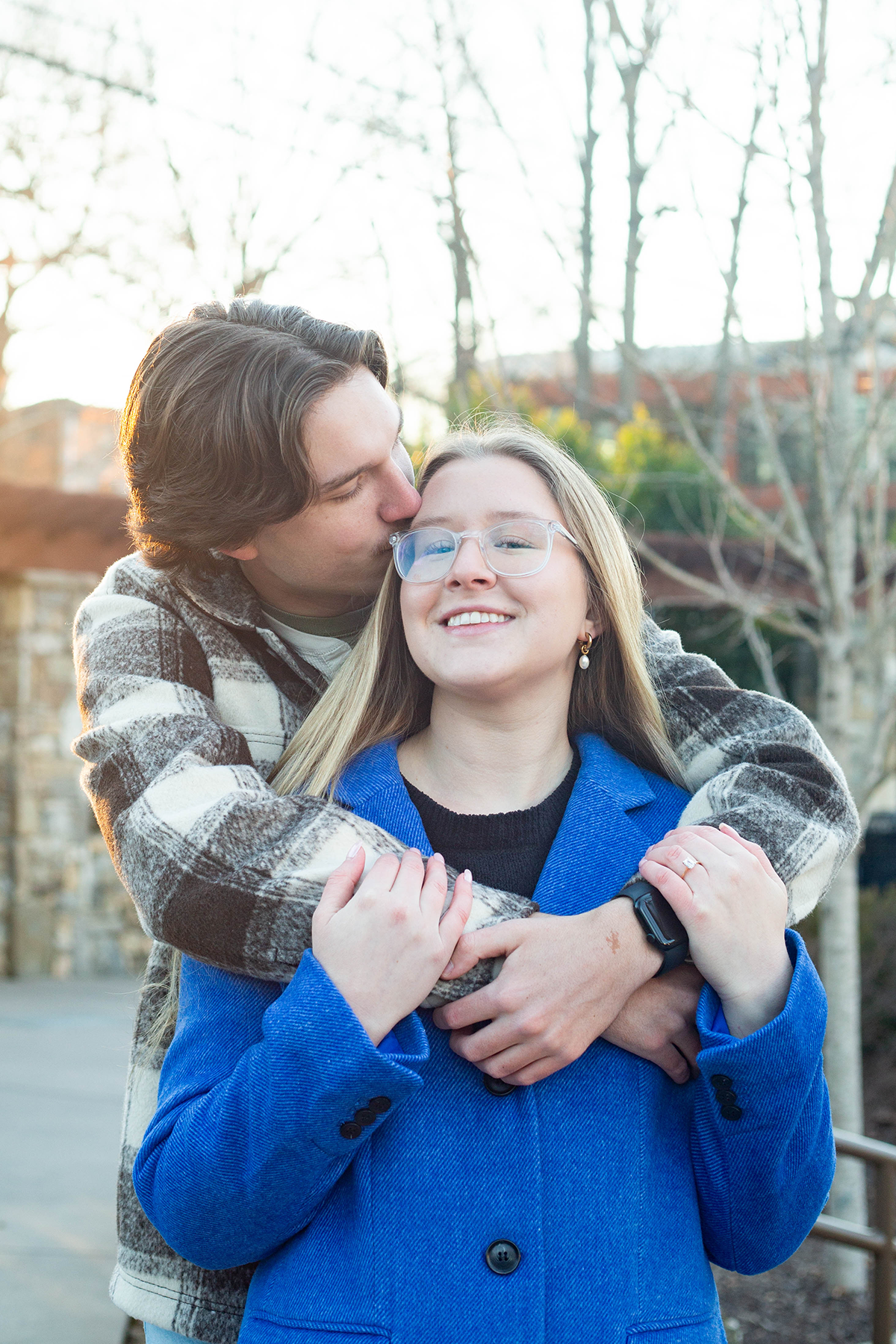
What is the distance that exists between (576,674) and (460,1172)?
0.87 meters

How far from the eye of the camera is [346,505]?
81.8 inches

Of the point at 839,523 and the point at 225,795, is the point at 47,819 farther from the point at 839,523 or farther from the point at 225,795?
the point at 225,795

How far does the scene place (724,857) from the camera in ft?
5.07

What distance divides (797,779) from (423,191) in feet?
11.1

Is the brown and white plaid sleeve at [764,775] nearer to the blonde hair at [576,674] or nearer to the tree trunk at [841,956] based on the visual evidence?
the blonde hair at [576,674]

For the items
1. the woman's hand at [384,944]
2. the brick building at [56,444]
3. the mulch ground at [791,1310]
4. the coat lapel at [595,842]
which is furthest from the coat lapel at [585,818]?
the brick building at [56,444]

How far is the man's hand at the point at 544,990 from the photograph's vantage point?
147cm

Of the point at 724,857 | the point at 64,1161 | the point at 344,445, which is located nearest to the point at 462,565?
the point at 344,445

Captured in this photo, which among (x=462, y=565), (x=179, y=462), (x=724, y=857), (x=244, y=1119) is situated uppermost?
(x=179, y=462)

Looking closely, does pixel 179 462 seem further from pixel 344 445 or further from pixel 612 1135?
pixel 612 1135

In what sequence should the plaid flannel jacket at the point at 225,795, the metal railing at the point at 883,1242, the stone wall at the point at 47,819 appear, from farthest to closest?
1. the stone wall at the point at 47,819
2. the metal railing at the point at 883,1242
3. the plaid flannel jacket at the point at 225,795

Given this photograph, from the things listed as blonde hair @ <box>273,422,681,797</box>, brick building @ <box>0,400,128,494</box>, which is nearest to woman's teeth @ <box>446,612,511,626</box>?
blonde hair @ <box>273,422,681,797</box>

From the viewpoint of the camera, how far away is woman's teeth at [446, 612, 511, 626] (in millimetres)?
1788

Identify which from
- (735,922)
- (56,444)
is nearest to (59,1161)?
(735,922)
